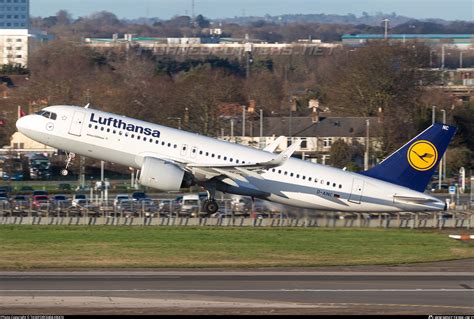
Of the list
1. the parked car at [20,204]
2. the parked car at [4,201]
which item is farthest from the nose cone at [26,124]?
the parked car at [4,201]

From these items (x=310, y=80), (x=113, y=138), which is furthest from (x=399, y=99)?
(x=113, y=138)

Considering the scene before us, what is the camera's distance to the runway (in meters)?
31.7

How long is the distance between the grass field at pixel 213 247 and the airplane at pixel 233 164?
1601 mm

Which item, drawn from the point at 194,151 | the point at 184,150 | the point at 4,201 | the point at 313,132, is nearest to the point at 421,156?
the point at 194,151

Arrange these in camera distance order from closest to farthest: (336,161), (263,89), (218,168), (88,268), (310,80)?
1. (88,268)
2. (218,168)
3. (336,161)
4. (263,89)
5. (310,80)

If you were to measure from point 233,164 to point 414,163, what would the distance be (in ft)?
29.0

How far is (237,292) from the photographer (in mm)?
35188

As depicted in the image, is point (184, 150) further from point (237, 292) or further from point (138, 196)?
point (138, 196)

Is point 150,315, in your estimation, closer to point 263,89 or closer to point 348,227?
point 348,227

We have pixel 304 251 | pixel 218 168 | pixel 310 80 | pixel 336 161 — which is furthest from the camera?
pixel 310 80

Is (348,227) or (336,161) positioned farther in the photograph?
(336,161)

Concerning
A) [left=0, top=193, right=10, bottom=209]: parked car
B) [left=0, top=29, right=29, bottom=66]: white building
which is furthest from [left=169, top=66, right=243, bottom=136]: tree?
[left=0, top=29, right=29, bottom=66]: white building

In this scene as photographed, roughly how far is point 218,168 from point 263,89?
94.0 meters

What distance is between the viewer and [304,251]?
154ft
